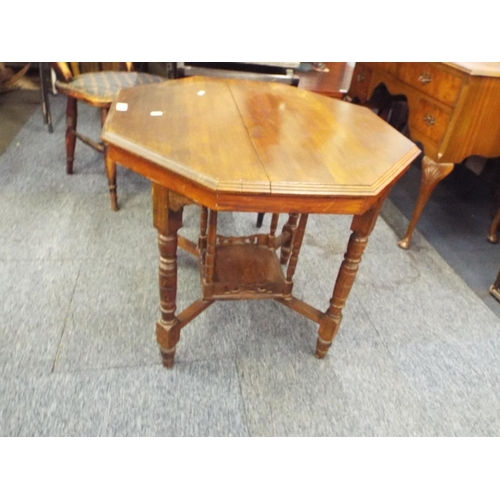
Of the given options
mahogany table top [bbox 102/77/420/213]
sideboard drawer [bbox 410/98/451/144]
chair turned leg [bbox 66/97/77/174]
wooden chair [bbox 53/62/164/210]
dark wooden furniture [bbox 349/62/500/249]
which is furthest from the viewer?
chair turned leg [bbox 66/97/77/174]

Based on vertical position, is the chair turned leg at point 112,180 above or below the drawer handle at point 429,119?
below

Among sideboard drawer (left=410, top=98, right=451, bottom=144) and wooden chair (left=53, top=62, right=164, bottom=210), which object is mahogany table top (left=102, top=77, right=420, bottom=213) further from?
wooden chair (left=53, top=62, right=164, bottom=210)

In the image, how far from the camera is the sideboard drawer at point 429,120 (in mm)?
1705

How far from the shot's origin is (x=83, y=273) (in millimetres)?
1648

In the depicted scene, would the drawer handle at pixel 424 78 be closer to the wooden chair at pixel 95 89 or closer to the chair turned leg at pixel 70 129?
the wooden chair at pixel 95 89

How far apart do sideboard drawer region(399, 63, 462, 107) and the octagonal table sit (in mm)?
546

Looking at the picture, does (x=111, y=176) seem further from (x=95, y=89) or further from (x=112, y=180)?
(x=95, y=89)

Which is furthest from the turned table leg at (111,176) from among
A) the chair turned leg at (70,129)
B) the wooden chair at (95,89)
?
the chair turned leg at (70,129)

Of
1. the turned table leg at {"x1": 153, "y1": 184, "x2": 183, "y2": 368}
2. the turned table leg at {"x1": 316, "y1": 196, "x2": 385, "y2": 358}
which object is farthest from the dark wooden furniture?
the turned table leg at {"x1": 153, "y1": 184, "x2": 183, "y2": 368}

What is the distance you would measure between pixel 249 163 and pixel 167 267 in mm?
378

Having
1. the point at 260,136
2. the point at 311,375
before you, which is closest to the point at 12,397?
the point at 311,375

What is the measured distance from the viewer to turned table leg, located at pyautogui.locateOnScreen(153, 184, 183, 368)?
0.99 metres

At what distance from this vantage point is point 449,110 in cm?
165
